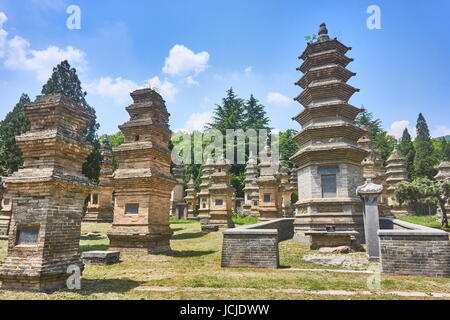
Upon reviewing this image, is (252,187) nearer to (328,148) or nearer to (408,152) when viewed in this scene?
(328,148)

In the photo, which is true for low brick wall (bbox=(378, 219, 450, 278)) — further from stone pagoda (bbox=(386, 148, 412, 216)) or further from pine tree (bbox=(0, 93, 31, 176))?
stone pagoda (bbox=(386, 148, 412, 216))

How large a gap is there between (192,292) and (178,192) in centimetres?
3635

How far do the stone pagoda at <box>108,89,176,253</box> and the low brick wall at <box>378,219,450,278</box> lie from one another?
9095 millimetres

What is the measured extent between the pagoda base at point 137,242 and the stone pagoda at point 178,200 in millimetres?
19653

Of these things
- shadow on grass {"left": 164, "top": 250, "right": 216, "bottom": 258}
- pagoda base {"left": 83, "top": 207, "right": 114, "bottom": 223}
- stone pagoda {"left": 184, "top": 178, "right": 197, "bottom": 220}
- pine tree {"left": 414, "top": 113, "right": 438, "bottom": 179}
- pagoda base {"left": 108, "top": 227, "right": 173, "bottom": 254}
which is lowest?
shadow on grass {"left": 164, "top": 250, "right": 216, "bottom": 258}

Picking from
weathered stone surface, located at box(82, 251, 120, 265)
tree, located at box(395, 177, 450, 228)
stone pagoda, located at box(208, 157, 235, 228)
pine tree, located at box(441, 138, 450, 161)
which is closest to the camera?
weathered stone surface, located at box(82, 251, 120, 265)

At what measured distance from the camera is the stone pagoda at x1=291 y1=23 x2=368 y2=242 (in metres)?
15.7

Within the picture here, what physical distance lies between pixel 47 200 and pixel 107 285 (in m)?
2.63

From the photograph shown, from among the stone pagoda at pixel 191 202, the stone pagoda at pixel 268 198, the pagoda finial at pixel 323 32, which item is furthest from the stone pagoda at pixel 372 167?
the stone pagoda at pixel 191 202

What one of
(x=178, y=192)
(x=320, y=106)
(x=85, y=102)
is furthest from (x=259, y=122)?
(x=320, y=106)

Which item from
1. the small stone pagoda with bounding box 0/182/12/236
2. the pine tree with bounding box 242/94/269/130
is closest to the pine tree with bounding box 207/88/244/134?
the pine tree with bounding box 242/94/269/130

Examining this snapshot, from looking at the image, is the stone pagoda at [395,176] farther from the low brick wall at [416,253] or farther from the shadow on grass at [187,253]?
the low brick wall at [416,253]

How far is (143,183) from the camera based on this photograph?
546 inches
